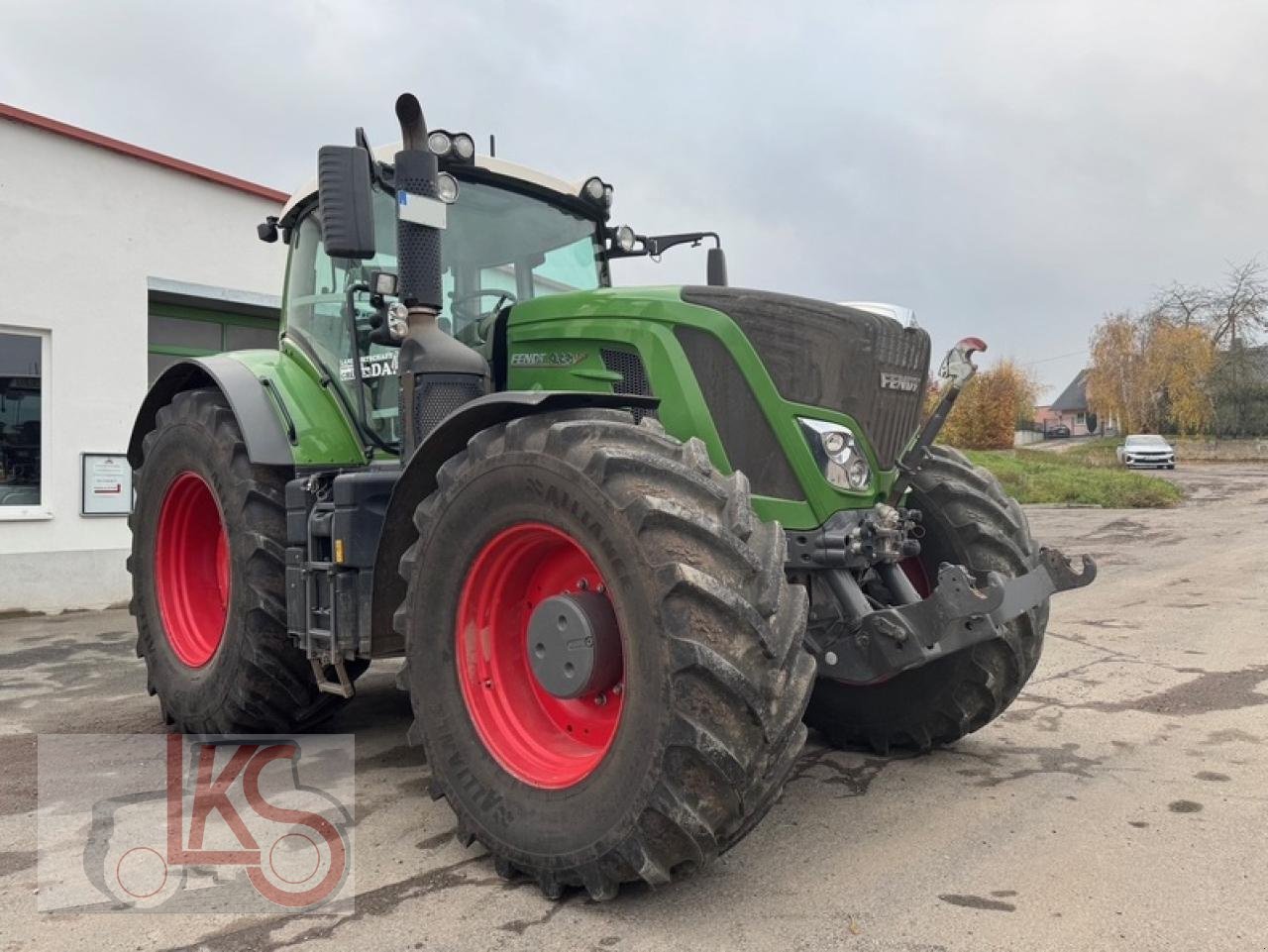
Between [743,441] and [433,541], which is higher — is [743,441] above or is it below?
above

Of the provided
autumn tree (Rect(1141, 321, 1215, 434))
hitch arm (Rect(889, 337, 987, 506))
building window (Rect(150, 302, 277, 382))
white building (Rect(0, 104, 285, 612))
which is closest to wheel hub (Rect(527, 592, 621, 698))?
hitch arm (Rect(889, 337, 987, 506))

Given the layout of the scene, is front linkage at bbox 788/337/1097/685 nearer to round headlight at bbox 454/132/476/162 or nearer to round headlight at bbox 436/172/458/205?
round headlight at bbox 436/172/458/205

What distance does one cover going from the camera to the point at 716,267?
4.88 m

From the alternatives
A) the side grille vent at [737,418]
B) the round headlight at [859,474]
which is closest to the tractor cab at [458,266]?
the side grille vent at [737,418]

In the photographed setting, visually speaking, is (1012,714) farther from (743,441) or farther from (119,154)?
(119,154)

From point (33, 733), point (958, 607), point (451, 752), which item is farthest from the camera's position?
point (33, 733)

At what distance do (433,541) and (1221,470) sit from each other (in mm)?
33268

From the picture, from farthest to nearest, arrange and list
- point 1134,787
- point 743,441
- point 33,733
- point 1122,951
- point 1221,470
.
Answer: point 1221,470 → point 33,733 → point 1134,787 → point 743,441 → point 1122,951

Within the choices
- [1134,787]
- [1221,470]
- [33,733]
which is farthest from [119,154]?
[1221,470]

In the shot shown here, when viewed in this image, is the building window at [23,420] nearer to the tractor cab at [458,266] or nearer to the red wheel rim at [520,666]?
the tractor cab at [458,266]

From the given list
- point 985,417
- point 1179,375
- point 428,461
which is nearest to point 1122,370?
point 1179,375

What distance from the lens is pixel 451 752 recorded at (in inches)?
123

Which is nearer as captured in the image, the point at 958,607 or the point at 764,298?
the point at 958,607

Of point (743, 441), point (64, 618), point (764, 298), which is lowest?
point (64, 618)
